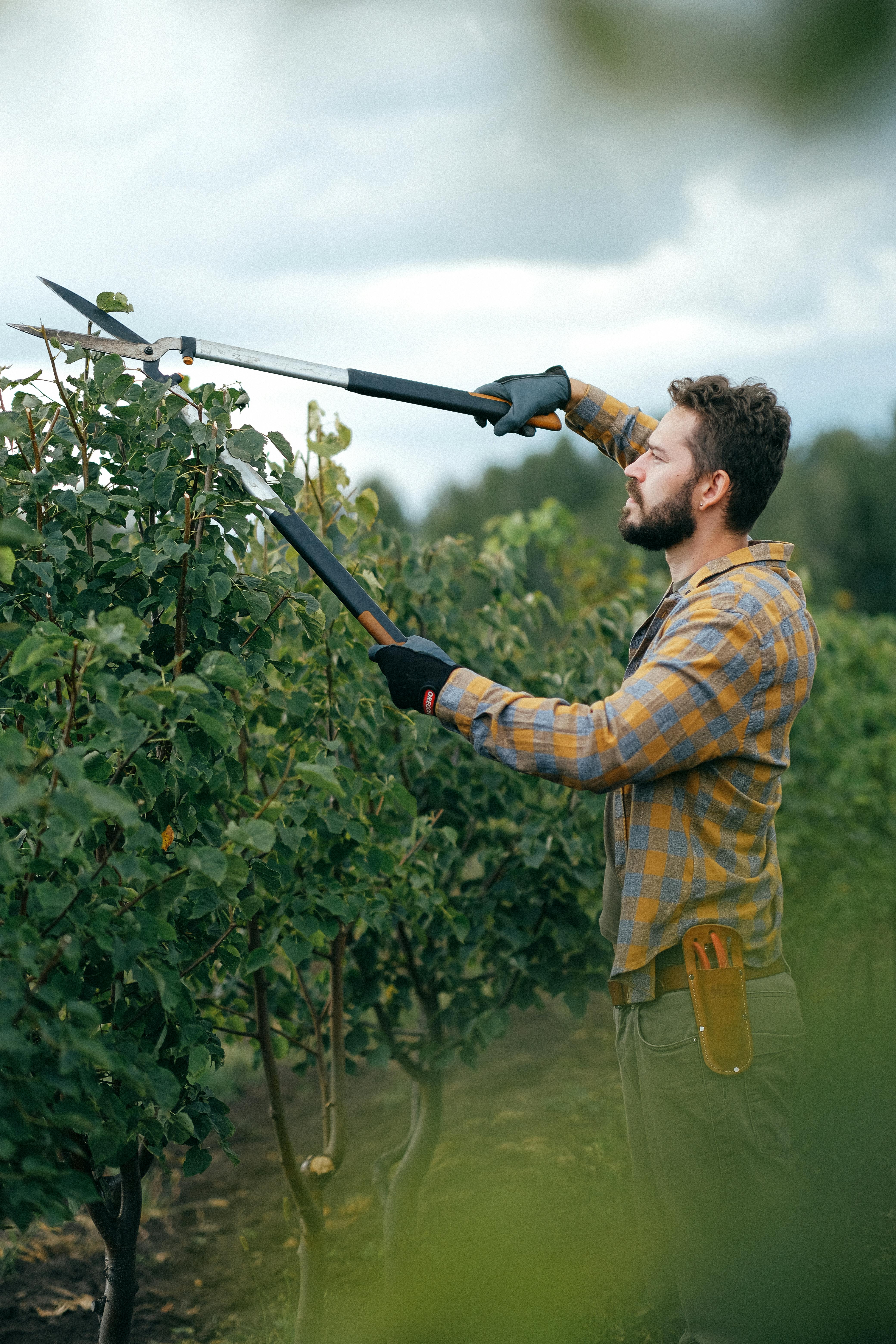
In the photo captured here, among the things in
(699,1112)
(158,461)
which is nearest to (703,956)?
(699,1112)

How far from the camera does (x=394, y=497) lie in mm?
31750

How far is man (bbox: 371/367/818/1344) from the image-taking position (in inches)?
75.2

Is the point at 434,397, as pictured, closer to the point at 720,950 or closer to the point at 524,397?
the point at 524,397

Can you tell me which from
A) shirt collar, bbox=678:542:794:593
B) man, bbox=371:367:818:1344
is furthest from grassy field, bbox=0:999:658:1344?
shirt collar, bbox=678:542:794:593

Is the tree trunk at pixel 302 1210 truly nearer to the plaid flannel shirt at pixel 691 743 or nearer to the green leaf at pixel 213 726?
the plaid flannel shirt at pixel 691 743

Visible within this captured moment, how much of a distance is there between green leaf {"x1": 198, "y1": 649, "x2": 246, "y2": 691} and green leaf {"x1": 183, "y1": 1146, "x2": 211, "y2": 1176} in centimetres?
91

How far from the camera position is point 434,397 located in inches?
93.7

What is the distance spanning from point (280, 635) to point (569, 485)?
3299 cm

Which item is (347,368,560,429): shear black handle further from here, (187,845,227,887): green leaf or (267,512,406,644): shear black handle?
(187,845,227,887): green leaf

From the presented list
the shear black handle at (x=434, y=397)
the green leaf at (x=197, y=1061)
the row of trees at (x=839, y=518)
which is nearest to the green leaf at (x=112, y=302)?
the shear black handle at (x=434, y=397)

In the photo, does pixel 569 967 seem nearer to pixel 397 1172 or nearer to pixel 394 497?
pixel 397 1172

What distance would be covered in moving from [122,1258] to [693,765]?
1.46 metres

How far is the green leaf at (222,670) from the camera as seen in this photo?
1.62 m

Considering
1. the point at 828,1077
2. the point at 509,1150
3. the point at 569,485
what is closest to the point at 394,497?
the point at 569,485
